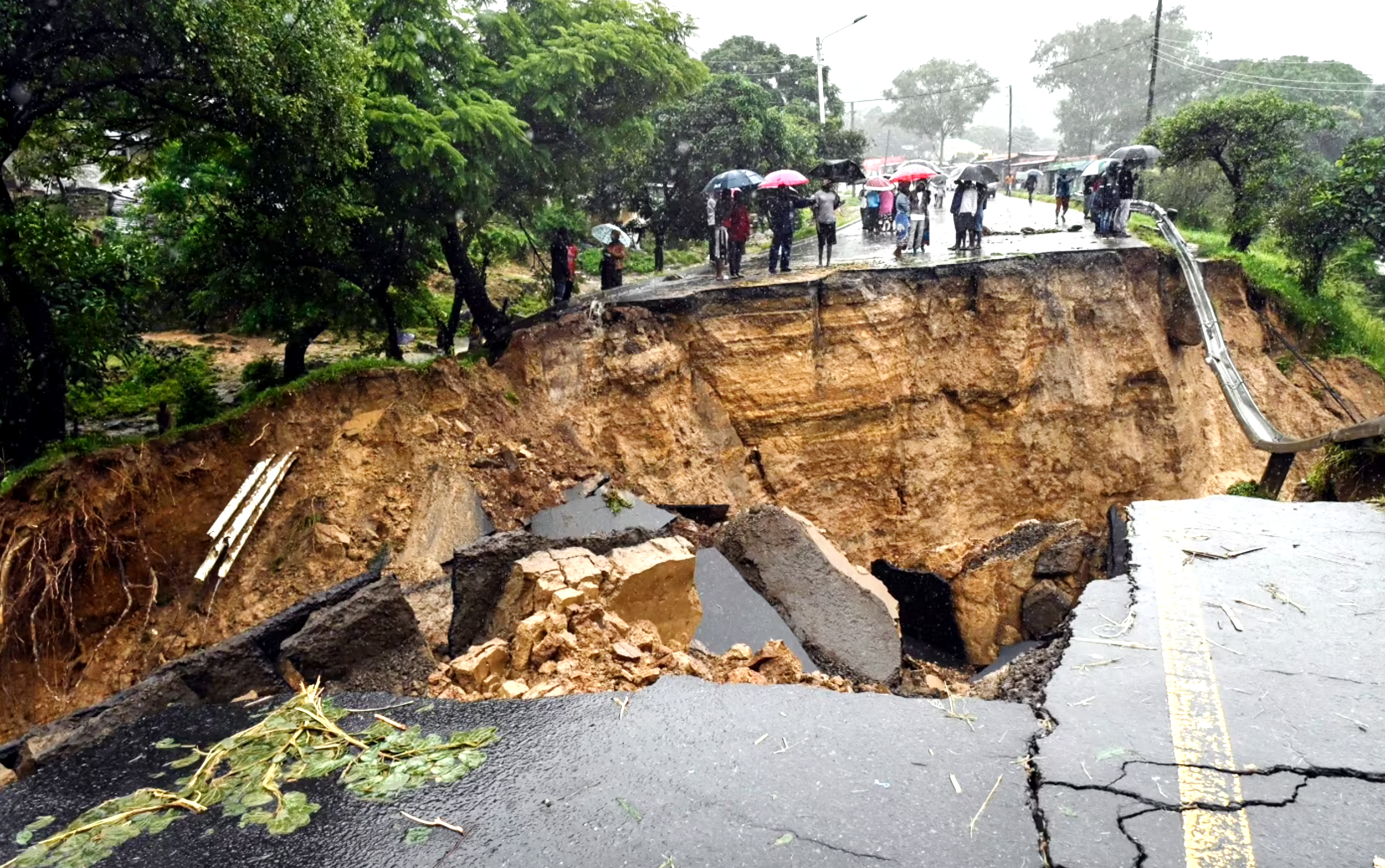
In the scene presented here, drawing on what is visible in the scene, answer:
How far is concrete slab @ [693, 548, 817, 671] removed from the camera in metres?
7.12

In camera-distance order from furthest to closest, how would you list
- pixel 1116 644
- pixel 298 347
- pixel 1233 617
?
pixel 298 347 → pixel 1233 617 → pixel 1116 644

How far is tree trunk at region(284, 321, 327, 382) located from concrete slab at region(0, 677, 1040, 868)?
618cm

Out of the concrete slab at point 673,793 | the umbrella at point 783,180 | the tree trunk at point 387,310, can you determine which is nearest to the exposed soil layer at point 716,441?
the tree trunk at point 387,310

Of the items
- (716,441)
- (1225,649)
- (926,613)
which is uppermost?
(1225,649)

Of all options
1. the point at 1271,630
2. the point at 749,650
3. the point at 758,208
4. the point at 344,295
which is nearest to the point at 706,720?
the point at 749,650

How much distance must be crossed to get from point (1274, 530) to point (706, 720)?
540cm

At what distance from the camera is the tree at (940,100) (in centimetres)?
6594

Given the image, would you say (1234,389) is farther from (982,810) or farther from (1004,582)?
(982,810)

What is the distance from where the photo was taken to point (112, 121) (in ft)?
25.0

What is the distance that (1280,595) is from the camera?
528 centimetres

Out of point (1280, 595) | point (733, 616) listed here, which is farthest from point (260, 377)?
point (1280, 595)

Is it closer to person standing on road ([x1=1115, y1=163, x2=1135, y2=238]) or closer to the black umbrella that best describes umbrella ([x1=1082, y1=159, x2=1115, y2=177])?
person standing on road ([x1=1115, y1=163, x2=1135, y2=238])

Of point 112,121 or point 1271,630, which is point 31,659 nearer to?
point 112,121

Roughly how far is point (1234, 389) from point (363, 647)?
13.1 m
